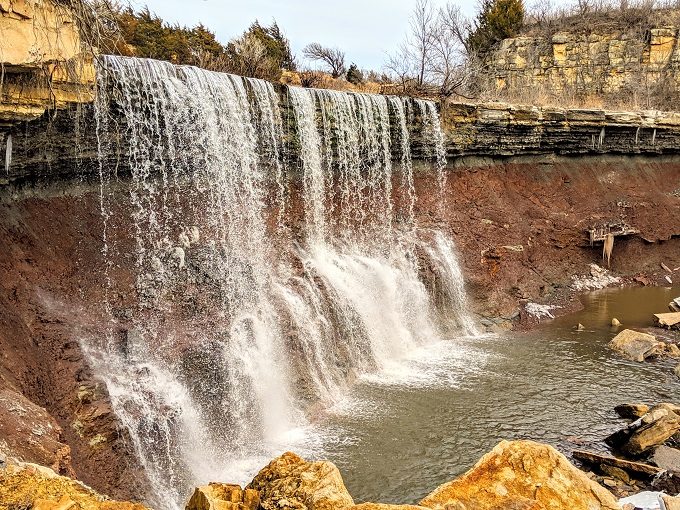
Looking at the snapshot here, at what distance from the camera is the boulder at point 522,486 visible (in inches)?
159

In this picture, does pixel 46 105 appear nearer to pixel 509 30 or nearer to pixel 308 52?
pixel 308 52

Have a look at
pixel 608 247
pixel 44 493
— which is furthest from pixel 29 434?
pixel 608 247

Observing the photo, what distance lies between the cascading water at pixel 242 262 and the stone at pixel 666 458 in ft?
16.4

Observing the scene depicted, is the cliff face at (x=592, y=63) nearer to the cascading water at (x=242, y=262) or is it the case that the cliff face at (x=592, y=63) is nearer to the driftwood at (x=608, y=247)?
the driftwood at (x=608, y=247)

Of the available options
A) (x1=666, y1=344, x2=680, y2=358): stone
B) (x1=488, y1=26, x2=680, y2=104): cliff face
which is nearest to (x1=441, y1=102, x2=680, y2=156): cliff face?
(x1=488, y1=26, x2=680, y2=104): cliff face

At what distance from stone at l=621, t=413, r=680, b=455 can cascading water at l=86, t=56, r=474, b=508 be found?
4.71 metres

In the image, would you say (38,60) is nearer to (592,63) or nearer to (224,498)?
(224,498)

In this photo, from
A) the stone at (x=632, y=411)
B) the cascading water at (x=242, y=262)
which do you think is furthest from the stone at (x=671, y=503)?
the cascading water at (x=242, y=262)

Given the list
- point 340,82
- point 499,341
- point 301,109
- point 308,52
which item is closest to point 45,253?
point 301,109

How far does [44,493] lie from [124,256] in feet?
22.6

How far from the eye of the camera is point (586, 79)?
91.4 feet

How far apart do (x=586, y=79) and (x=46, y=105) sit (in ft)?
89.8

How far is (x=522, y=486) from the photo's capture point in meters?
4.24

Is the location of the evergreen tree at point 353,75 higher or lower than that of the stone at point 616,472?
higher
